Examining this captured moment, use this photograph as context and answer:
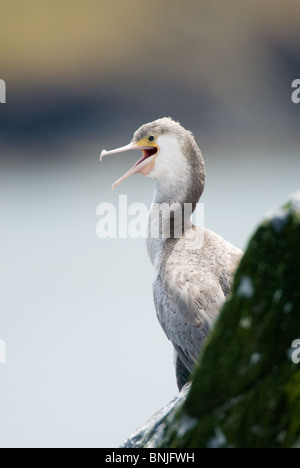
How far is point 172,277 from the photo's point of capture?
9.09 feet

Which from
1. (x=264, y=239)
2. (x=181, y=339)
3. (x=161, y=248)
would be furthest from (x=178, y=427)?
Answer: (x=161, y=248)

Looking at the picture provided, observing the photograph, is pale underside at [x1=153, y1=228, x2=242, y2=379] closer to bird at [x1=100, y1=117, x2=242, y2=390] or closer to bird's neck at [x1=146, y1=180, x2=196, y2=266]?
bird at [x1=100, y1=117, x2=242, y2=390]

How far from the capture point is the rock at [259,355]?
1060 mm

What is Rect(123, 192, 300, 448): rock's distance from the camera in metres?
1.06

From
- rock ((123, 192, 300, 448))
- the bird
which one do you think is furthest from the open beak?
rock ((123, 192, 300, 448))

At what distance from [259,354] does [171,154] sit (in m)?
2.08

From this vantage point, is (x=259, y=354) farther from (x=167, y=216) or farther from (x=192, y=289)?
(x=167, y=216)

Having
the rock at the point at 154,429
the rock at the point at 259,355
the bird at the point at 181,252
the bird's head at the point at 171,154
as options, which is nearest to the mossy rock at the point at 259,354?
the rock at the point at 259,355

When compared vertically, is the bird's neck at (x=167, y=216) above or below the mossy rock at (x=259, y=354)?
above

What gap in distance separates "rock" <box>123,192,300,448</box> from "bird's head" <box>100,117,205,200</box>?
2.01 m

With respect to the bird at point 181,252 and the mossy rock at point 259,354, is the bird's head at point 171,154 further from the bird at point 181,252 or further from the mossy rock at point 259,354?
the mossy rock at point 259,354

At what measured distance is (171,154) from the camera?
310cm

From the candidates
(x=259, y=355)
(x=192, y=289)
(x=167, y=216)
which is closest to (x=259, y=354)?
(x=259, y=355)
